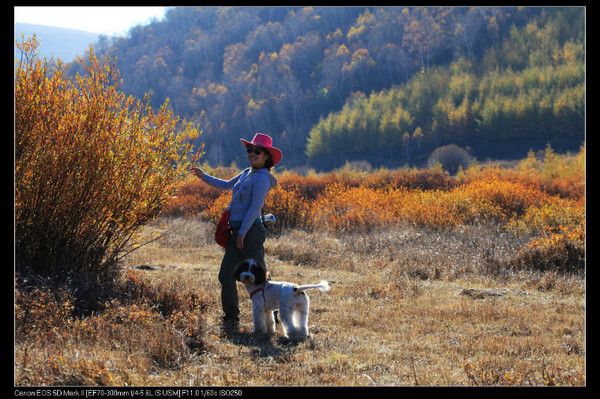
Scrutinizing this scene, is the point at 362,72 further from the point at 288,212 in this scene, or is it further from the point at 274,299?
the point at 274,299

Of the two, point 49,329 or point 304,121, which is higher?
point 304,121

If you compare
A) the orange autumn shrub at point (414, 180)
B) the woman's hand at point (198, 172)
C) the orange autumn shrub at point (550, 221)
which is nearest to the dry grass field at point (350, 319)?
the orange autumn shrub at point (550, 221)

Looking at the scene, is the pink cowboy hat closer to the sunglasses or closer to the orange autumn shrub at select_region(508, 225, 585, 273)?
the sunglasses

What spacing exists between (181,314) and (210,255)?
647 centimetres

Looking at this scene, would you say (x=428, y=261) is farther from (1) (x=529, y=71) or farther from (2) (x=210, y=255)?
(1) (x=529, y=71)

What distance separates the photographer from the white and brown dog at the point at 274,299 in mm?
6117

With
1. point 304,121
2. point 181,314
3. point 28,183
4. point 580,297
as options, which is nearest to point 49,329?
point 181,314

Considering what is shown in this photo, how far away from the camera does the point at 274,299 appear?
20.2 feet

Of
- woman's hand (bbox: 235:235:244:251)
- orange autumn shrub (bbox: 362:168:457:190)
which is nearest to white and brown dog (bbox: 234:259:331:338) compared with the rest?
woman's hand (bbox: 235:235:244:251)

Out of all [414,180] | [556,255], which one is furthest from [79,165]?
[414,180]

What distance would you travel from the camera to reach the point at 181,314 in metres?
6.18

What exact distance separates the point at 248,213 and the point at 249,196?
0.18 metres

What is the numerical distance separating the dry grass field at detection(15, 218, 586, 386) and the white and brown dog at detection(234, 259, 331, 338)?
0.20 meters

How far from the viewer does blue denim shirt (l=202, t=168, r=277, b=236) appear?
6.26m
